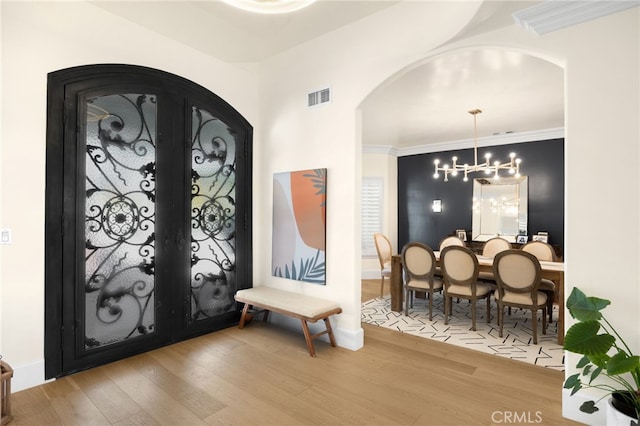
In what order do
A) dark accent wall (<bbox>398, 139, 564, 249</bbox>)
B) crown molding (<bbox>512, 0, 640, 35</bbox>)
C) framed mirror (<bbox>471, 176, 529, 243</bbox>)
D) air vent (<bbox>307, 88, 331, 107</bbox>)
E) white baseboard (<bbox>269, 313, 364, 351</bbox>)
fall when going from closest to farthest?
1. crown molding (<bbox>512, 0, 640, 35</bbox>)
2. white baseboard (<bbox>269, 313, 364, 351</bbox>)
3. air vent (<bbox>307, 88, 331, 107</bbox>)
4. dark accent wall (<bbox>398, 139, 564, 249</bbox>)
5. framed mirror (<bbox>471, 176, 529, 243</bbox>)

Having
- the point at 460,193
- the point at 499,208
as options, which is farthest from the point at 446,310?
the point at 460,193

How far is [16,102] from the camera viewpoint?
2.54 metres

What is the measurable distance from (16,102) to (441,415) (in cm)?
380

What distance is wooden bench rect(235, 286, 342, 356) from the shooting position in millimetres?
3145

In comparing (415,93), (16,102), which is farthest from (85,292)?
(415,93)

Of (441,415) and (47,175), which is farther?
(47,175)

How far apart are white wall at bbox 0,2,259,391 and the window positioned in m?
5.72

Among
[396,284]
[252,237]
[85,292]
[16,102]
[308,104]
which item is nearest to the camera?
[16,102]

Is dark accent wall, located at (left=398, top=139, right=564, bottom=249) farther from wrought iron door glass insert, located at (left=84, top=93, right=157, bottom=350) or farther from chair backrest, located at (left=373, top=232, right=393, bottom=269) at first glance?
wrought iron door glass insert, located at (left=84, top=93, right=157, bottom=350)

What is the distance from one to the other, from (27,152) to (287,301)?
2499 mm

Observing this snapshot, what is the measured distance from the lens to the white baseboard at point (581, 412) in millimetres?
2082

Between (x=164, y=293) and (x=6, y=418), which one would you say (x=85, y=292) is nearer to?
(x=164, y=293)

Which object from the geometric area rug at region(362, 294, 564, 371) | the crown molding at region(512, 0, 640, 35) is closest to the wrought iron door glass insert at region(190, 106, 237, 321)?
the geometric area rug at region(362, 294, 564, 371)
